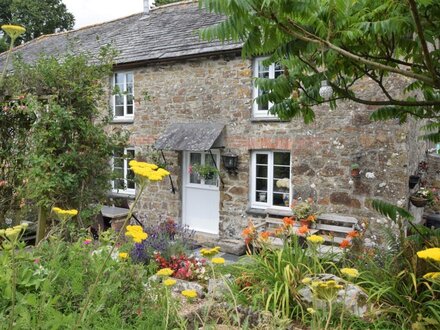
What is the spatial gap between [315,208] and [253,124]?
8.76ft

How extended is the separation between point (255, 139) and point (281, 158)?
828 millimetres

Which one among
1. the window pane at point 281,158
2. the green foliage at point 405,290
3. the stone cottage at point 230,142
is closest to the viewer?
the green foliage at point 405,290

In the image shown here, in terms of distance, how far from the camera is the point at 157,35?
1338cm

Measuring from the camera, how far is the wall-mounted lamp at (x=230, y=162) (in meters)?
10.5

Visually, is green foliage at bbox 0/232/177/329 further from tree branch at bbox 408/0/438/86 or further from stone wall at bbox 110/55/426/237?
stone wall at bbox 110/55/426/237

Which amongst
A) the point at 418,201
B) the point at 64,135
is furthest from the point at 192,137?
the point at 418,201

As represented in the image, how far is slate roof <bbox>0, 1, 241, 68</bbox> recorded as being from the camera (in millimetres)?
11352

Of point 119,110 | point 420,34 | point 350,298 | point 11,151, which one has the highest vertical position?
point 119,110

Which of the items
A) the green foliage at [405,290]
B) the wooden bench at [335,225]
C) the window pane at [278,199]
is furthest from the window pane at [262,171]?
the green foliage at [405,290]

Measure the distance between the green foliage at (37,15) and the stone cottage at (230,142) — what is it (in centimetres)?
2383

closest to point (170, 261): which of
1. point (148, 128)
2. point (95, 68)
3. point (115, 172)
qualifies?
point (115, 172)

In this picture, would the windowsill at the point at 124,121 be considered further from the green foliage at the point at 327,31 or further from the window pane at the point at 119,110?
the green foliage at the point at 327,31

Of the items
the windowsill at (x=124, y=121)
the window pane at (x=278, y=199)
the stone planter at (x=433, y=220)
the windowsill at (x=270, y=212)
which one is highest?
the windowsill at (x=124, y=121)

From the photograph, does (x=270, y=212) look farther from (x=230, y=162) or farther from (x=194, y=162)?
(x=194, y=162)
